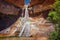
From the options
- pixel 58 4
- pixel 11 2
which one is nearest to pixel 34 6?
pixel 11 2

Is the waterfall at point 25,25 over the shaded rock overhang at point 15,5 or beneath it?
beneath

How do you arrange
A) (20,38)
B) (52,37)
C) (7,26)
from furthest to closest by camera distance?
(7,26) < (20,38) < (52,37)

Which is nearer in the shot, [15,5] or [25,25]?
[25,25]

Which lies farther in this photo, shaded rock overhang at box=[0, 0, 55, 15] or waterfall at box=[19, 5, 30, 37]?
shaded rock overhang at box=[0, 0, 55, 15]

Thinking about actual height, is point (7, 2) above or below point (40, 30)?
above

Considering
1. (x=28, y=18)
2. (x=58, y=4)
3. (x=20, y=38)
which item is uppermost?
(x=58, y=4)

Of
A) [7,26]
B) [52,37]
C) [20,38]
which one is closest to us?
[52,37]

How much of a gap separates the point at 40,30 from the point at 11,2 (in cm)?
168

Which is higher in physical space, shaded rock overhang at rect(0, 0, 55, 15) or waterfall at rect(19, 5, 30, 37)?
shaded rock overhang at rect(0, 0, 55, 15)

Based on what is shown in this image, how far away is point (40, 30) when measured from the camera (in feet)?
24.8

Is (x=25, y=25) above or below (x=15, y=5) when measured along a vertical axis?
below

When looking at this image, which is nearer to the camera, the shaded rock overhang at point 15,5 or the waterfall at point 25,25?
the waterfall at point 25,25

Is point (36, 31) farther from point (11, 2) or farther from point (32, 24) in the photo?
point (11, 2)

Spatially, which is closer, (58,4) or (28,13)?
(58,4)
